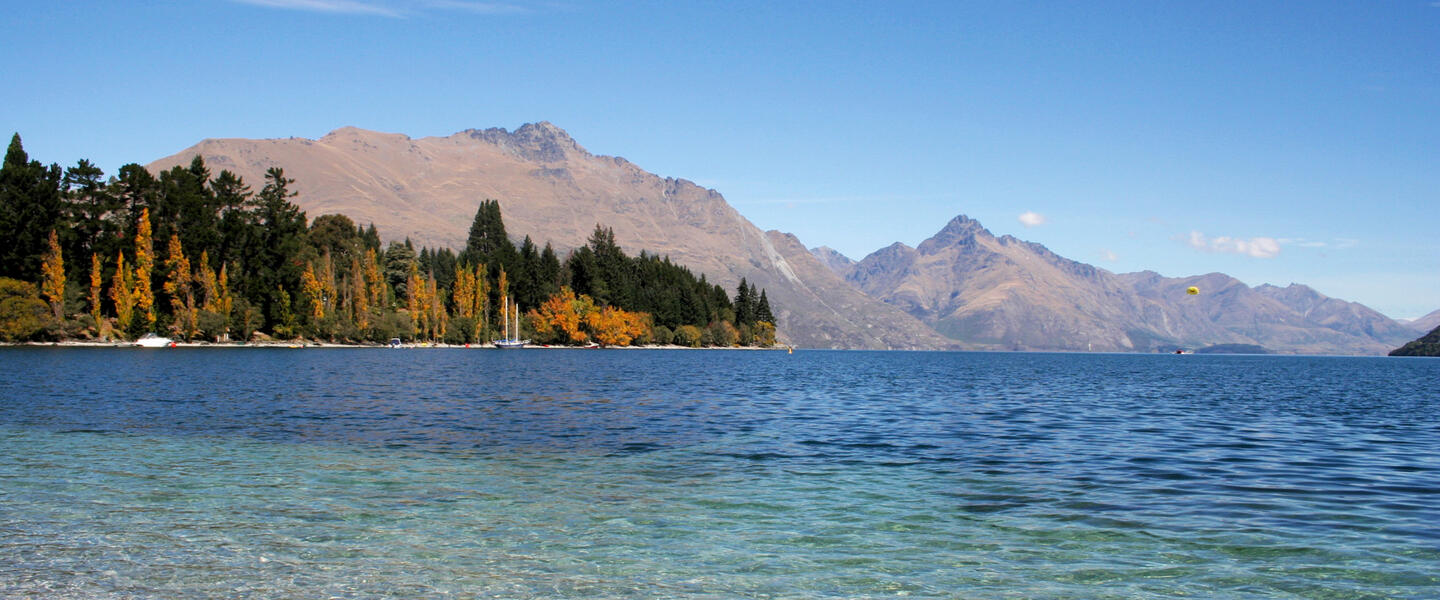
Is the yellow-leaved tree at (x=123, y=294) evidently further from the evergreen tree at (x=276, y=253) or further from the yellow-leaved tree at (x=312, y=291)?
the yellow-leaved tree at (x=312, y=291)

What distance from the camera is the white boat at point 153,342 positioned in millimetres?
134500

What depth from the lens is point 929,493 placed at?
2223 centimetres

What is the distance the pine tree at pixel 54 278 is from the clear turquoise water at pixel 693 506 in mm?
105261

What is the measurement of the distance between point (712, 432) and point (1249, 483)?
717 inches

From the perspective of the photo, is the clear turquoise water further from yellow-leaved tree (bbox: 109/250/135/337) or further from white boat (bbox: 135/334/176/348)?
yellow-leaved tree (bbox: 109/250/135/337)

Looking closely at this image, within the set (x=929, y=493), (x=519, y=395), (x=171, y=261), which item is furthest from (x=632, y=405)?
(x=171, y=261)

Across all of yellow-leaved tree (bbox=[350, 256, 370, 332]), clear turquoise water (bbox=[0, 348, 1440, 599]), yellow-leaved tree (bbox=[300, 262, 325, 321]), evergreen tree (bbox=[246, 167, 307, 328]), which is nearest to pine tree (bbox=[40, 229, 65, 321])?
evergreen tree (bbox=[246, 167, 307, 328])

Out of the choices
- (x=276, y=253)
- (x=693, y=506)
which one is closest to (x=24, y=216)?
(x=276, y=253)

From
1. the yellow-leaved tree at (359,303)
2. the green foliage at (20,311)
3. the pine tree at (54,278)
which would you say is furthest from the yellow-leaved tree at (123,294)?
the yellow-leaved tree at (359,303)

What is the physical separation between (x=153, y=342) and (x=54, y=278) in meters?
14.5

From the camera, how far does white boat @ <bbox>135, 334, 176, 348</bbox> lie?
134 meters

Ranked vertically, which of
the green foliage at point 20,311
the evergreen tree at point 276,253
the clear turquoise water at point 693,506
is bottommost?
the clear turquoise water at point 693,506

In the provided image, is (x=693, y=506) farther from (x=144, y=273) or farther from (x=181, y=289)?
(x=181, y=289)

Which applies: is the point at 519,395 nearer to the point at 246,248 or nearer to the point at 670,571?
the point at 670,571
